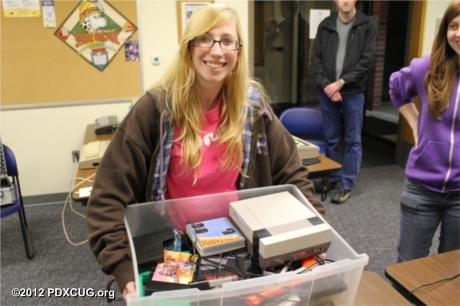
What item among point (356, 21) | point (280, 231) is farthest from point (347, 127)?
point (280, 231)

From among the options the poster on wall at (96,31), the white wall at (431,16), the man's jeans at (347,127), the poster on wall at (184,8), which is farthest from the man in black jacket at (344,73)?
the poster on wall at (96,31)

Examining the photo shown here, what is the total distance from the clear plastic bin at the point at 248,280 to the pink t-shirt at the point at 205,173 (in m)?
0.11

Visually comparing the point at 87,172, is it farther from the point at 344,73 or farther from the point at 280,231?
the point at 344,73

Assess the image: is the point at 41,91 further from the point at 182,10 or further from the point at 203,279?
the point at 203,279

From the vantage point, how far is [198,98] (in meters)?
1.16

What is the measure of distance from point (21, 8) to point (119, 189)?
111 inches

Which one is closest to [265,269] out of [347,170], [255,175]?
[255,175]

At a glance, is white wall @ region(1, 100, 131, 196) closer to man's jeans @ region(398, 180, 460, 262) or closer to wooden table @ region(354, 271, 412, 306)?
man's jeans @ region(398, 180, 460, 262)

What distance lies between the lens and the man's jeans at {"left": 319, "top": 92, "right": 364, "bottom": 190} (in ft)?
11.3

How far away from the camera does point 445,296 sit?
1.10 m

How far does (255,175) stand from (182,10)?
2.58 meters

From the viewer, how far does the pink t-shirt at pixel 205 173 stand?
1.13 metres

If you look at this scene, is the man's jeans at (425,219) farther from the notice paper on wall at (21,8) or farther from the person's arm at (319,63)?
the notice paper on wall at (21,8)

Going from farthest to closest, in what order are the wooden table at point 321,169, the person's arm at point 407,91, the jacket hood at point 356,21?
the jacket hood at point 356,21
the wooden table at point 321,169
the person's arm at point 407,91
